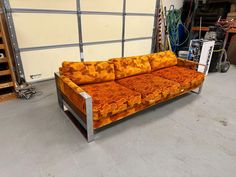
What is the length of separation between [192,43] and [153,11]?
1.96 meters

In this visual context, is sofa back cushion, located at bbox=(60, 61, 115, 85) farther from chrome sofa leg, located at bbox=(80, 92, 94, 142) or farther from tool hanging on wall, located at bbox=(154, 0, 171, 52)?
tool hanging on wall, located at bbox=(154, 0, 171, 52)

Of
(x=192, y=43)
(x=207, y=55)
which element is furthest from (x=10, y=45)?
(x=207, y=55)

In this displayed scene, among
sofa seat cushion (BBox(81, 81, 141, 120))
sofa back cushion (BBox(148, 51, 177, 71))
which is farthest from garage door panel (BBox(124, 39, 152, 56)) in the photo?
sofa seat cushion (BBox(81, 81, 141, 120))

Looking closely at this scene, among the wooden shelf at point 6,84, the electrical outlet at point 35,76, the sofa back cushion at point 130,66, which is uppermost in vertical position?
the sofa back cushion at point 130,66

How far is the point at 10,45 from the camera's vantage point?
9.75ft

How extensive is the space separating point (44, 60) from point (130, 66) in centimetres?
196

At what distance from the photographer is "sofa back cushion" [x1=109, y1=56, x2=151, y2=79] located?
8.00ft

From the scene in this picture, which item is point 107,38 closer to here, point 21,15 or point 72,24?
point 72,24

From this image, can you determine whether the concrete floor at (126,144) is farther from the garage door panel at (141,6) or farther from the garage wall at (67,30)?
the garage door panel at (141,6)

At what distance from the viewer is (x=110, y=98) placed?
6.05 ft

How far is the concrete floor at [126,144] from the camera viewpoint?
146 centimetres

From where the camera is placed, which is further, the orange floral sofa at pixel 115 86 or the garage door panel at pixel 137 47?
the garage door panel at pixel 137 47

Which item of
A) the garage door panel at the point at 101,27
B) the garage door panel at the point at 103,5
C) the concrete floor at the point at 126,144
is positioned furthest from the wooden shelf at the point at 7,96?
the garage door panel at the point at 103,5

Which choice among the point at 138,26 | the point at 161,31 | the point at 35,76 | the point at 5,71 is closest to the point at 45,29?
the point at 35,76
